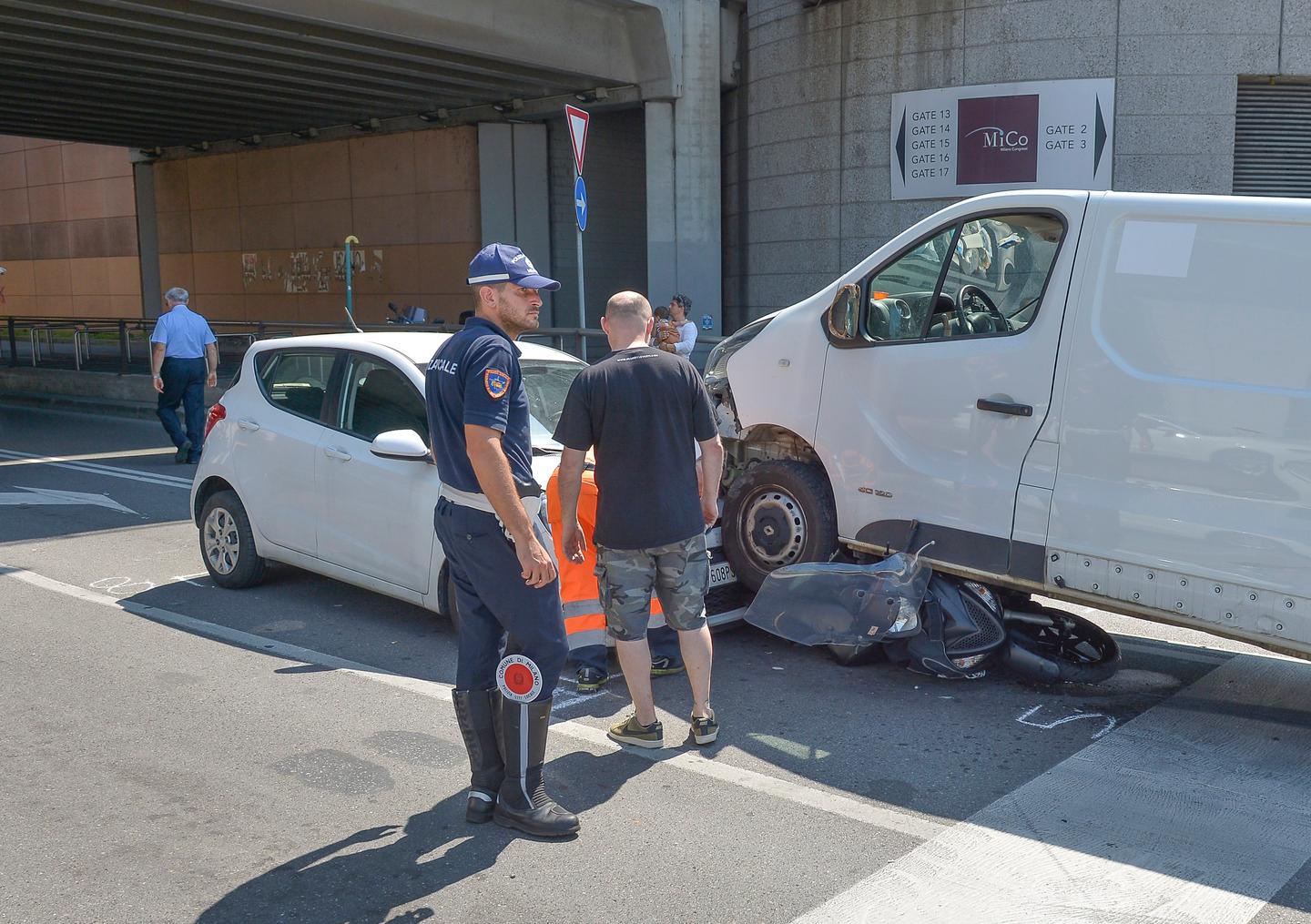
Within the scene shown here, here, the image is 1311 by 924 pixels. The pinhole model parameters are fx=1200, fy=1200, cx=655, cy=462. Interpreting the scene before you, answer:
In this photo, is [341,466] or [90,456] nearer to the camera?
[341,466]

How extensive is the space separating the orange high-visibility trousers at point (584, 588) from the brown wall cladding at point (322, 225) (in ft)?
56.0

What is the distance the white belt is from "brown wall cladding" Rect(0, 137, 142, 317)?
94.6 feet

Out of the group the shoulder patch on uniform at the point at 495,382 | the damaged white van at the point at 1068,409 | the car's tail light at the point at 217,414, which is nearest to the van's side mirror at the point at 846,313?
the damaged white van at the point at 1068,409

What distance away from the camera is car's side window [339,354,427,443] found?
20.8 feet

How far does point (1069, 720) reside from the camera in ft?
16.9

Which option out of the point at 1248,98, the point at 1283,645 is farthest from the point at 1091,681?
the point at 1248,98

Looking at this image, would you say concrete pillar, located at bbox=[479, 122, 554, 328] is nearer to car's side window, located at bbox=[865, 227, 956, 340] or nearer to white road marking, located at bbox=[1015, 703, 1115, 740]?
car's side window, located at bbox=[865, 227, 956, 340]

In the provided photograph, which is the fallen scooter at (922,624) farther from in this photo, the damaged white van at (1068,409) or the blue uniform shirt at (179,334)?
the blue uniform shirt at (179,334)

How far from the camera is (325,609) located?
6.91 metres

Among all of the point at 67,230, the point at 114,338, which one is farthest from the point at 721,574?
the point at 67,230

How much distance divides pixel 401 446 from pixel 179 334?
26.4 ft

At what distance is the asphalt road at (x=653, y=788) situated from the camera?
3.65 meters

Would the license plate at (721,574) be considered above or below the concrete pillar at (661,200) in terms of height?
below

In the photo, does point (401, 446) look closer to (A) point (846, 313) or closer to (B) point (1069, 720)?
(A) point (846, 313)
